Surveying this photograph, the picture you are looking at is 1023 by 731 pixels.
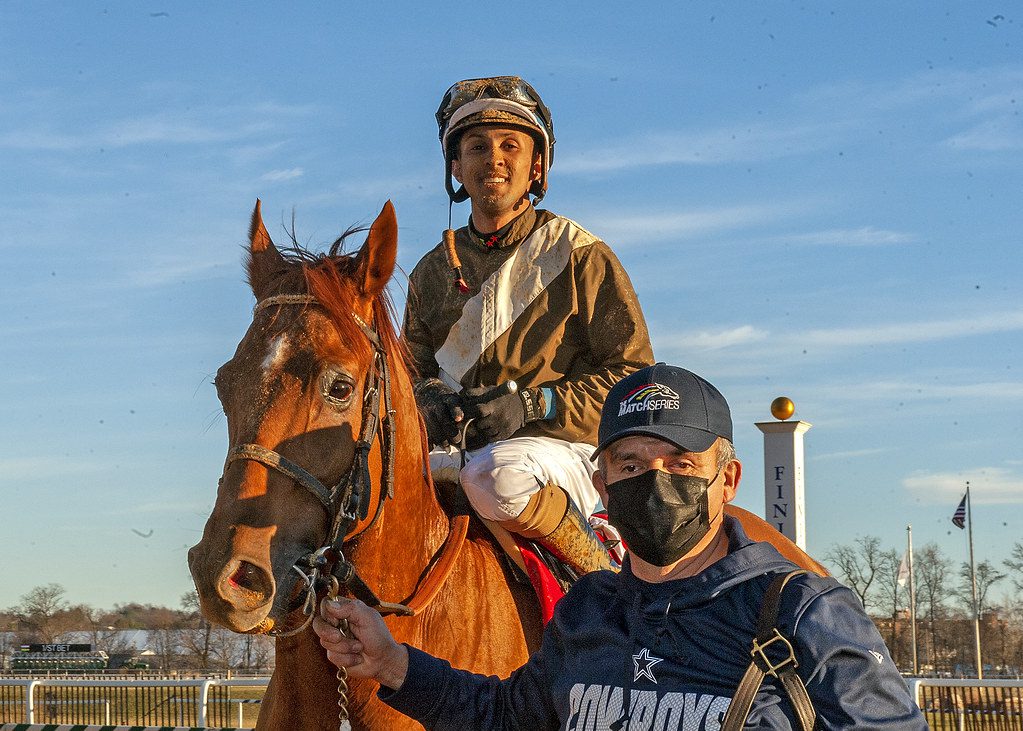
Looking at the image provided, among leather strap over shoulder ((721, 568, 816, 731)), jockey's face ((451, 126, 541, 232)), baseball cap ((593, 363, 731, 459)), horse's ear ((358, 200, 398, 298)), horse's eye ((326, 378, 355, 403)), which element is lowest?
leather strap over shoulder ((721, 568, 816, 731))

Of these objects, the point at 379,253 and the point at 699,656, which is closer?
the point at 699,656

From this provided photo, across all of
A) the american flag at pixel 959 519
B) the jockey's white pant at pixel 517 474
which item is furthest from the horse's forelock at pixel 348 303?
the american flag at pixel 959 519

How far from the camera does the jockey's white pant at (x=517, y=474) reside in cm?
386

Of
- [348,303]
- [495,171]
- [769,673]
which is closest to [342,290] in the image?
[348,303]

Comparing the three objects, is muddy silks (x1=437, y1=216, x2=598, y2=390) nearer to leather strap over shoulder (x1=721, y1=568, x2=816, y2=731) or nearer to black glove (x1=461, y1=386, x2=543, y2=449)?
black glove (x1=461, y1=386, x2=543, y2=449)

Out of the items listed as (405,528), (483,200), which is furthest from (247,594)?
(483,200)

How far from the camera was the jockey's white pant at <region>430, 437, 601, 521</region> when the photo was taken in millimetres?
3861

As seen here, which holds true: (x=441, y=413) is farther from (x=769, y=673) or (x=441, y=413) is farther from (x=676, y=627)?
(x=769, y=673)

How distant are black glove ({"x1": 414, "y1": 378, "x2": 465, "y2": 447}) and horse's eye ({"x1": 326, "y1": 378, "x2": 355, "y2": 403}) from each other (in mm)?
776

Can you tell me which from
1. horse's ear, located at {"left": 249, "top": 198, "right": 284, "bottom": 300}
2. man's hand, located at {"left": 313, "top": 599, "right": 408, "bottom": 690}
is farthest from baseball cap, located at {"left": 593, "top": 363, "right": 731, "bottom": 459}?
horse's ear, located at {"left": 249, "top": 198, "right": 284, "bottom": 300}

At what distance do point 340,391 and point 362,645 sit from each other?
900 mm

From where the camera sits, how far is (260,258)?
388 centimetres

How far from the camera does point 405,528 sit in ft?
12.3

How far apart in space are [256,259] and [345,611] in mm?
1554
